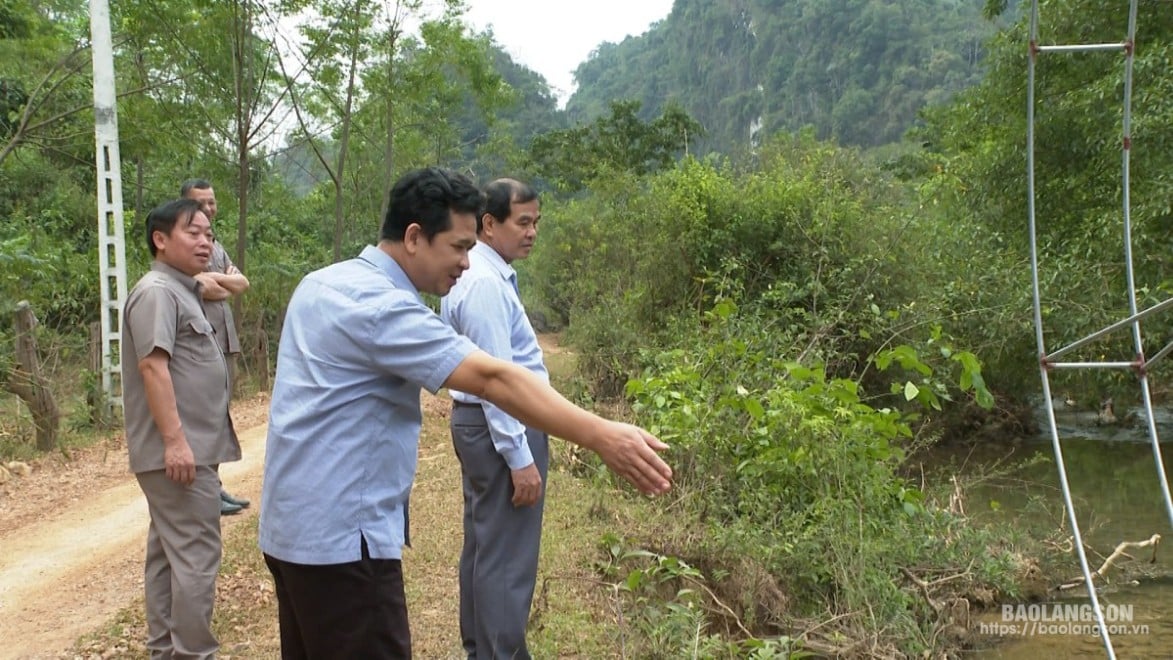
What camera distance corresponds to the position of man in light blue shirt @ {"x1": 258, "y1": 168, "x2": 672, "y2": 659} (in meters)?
2.14

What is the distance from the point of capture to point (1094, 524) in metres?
8.22

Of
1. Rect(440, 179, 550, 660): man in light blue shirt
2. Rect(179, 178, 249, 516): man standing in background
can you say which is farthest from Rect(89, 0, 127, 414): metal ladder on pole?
Rect(440, 179, 550, 660): man in light blue shirt

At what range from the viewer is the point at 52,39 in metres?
14.1

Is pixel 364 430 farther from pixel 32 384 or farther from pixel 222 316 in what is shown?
pixel 32 384

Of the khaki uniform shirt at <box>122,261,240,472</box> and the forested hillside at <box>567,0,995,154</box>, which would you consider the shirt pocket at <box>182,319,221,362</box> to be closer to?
the khaki uniform shirt at <box>122,261,240,472</box>

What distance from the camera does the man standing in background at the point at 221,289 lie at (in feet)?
15.0

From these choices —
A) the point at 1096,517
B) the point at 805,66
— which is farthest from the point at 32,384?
the point at 805,66

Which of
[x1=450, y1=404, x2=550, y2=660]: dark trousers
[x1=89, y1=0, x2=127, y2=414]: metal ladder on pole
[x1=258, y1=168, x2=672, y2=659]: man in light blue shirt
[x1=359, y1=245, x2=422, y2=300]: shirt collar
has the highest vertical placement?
[x1=89, y1=0, x2=127, y2=414]: metal ladder on pole

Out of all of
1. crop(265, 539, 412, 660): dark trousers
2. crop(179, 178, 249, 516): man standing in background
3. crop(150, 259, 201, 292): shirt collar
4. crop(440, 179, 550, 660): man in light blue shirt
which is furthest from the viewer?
crop(179, 178, 249, 516): man standing in background

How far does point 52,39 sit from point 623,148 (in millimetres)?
18484

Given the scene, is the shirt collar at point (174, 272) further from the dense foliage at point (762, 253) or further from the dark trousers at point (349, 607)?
the dense foliage at point (762, 253)

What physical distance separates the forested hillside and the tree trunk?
4396 cm

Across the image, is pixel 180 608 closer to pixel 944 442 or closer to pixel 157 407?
pixel 157 407

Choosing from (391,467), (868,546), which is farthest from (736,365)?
(391,467)
